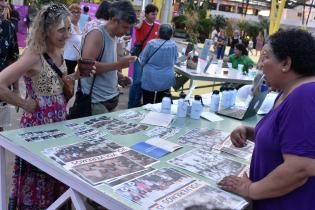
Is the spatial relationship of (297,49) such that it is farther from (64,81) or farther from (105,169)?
(64,81)

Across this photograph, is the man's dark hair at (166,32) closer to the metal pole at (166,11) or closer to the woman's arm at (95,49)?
the woman's arm at (95,49)

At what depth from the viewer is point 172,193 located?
142cm

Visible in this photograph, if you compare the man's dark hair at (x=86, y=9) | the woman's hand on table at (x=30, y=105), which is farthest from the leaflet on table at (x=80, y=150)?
the man's dark hair at (x=86, y=9)

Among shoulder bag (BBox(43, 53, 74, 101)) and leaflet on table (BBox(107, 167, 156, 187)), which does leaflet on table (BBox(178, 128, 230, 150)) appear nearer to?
leaflet on table (BBox(107, 167, 156, 187))

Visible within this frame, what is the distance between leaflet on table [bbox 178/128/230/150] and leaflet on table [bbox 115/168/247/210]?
0.49 meters

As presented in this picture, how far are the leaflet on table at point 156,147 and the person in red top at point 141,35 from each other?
3.02 m

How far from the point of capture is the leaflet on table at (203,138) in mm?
2068

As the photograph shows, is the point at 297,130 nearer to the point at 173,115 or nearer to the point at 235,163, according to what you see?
the point at 235,163

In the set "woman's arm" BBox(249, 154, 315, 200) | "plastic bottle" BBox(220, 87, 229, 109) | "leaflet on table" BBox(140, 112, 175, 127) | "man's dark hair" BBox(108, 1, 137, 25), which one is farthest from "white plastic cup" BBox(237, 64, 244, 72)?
"woman's arm" BBox(249, 154, 315, 200)

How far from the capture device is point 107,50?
2475mm

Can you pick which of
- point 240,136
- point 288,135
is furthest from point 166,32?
point 288,135

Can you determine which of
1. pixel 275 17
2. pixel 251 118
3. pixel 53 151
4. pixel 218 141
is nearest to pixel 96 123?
pixel 53 151

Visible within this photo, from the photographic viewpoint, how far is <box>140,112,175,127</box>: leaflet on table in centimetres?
237

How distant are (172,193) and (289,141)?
52cm
